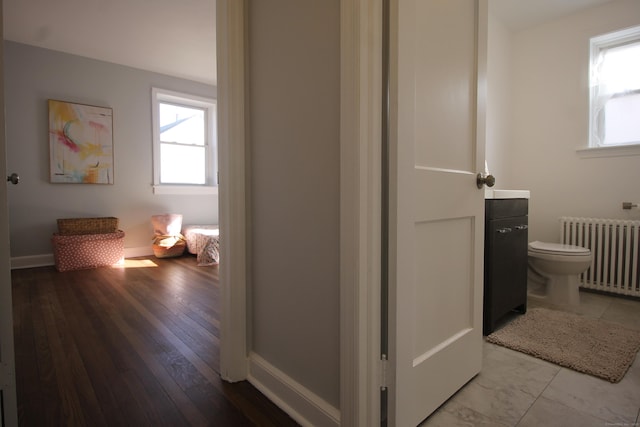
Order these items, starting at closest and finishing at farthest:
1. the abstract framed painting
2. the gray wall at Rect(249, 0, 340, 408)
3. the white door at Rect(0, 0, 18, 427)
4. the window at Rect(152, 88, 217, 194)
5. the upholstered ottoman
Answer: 1. the white door at Rect(0, 0, 18, 427)
2. the gray wall at Rect(249, 0, 340, 408)
3. the abstract framed painting
4. the upholstered ottoman
5. the window at Rect(152, 88, 217, 194)

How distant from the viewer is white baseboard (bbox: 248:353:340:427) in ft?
3.45

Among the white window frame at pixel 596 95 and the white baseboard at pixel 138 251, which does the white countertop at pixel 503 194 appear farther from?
the white baseboard at pixel 138 251

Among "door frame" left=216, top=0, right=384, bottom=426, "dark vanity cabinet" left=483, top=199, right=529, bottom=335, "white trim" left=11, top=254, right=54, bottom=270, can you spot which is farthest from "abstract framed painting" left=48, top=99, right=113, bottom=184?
"dark vanity cabinet" left=483, top=199, right=529, bottom=335

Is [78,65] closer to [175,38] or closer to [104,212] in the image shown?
[175,38]

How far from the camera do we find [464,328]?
1.33 m

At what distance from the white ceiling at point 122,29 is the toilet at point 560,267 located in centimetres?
333

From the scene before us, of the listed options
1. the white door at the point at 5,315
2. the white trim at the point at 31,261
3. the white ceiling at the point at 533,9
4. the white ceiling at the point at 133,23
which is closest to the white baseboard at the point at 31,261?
the white trim at the point at 31,261

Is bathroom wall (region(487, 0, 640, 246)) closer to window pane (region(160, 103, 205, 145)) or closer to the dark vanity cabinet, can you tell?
the dark vanity cabinet

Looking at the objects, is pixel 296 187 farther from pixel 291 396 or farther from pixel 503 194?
pixel 503 194

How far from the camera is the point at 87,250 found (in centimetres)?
339

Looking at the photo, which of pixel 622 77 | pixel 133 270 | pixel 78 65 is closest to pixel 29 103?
pixel 78 65

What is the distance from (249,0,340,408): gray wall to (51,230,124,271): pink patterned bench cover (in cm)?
295

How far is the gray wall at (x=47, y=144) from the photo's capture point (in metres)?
3.31

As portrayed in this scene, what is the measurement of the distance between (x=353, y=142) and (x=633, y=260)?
2820mm
